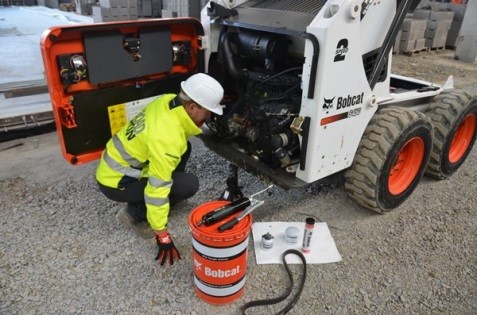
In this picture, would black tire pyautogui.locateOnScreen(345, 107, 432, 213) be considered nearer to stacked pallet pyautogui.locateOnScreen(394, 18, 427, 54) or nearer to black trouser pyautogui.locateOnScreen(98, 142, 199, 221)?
black trouser pyautogui.locateOnScreen(98, 142, 199, 221)

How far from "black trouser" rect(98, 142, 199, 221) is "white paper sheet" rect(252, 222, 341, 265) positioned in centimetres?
65

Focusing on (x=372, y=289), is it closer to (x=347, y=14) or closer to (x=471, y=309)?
(x=471, y=309)

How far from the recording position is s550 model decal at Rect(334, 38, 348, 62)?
96.9 inches

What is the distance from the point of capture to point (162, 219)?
245 centimetres

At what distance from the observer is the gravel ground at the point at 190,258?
2.45 meters

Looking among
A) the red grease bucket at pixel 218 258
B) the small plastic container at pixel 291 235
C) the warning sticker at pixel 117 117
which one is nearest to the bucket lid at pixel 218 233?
the red grease bucket at pixel 218 258

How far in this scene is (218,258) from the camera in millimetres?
2213

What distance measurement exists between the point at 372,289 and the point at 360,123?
48.1 inches

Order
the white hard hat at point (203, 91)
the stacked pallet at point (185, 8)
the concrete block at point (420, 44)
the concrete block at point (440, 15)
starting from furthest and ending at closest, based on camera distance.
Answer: the concrete block at point (440, 15), the concrete block at point (420, 44), the stacked pallet at point (185, 8), the white hard hat at point (203, 91)

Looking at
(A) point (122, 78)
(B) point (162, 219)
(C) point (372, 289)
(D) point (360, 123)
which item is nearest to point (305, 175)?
(D) point (360, 123)

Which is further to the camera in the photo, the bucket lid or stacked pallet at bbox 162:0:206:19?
stacked pallet at bbox 162:0:206:19

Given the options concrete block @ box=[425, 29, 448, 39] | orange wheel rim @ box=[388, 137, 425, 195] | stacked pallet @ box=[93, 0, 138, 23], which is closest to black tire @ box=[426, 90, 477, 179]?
orange wheel rim @ box=[388, 137, 425, 195]

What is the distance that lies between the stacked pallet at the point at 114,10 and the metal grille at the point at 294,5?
706 cm

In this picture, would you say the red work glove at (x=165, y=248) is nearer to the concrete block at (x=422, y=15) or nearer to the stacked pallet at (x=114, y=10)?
the stacked pallet at (x=114, y=10)
